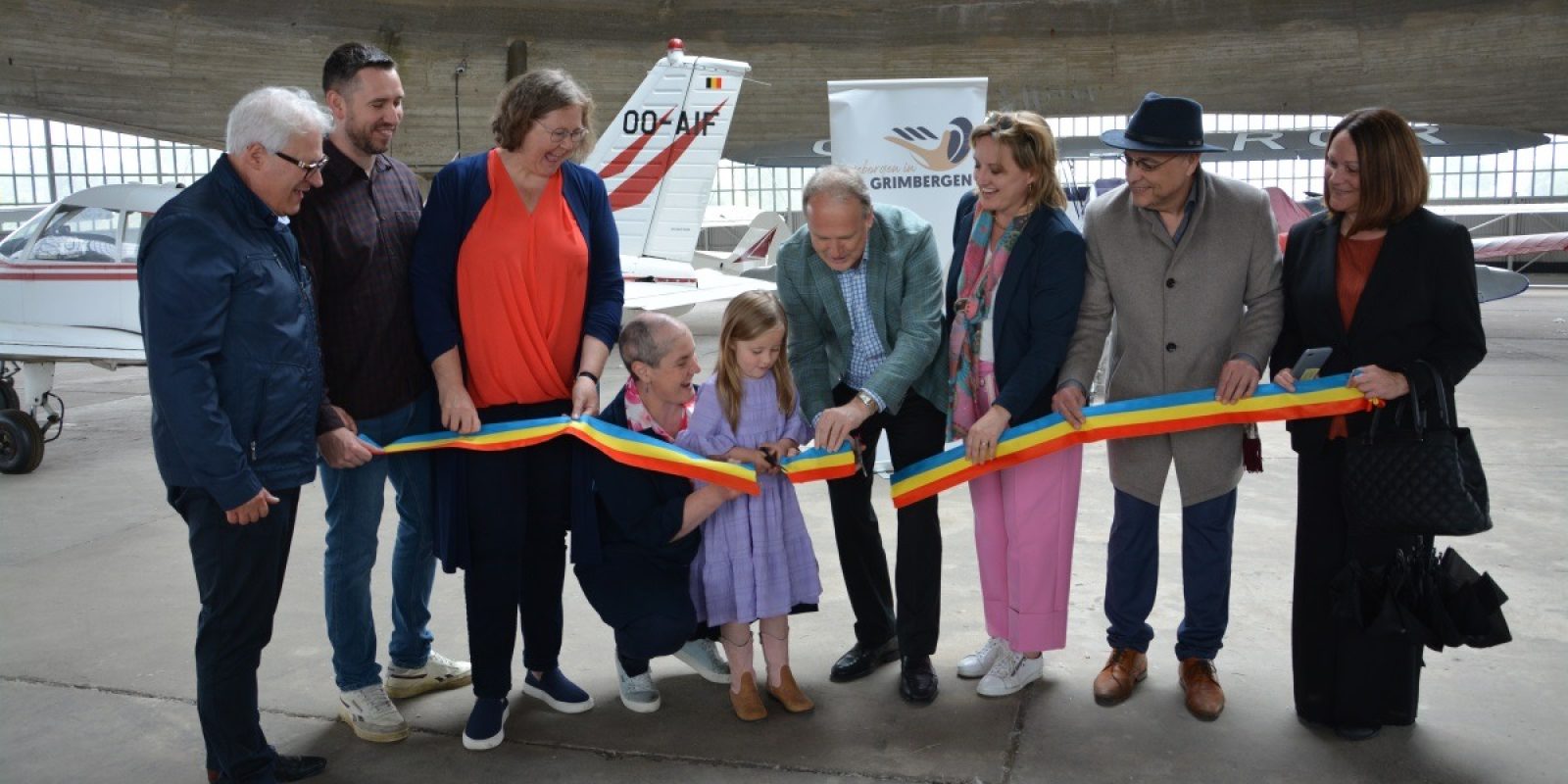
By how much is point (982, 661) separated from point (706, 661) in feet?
2.76

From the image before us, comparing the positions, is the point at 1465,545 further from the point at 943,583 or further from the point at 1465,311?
the point at 1465,311

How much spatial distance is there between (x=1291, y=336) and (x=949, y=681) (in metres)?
1.39

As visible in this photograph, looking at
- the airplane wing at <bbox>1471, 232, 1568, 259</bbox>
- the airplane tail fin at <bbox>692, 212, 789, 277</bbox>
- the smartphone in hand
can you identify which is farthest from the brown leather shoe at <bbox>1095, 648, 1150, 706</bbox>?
the airplane tail fin at <bbox>692, 212, 789, 277</bbox>

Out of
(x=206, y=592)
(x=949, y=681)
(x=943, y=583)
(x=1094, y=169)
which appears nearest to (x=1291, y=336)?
(x=949, y=681)

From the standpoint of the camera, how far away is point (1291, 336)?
308 cm

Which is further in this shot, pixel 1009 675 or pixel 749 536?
pixel 1009 675

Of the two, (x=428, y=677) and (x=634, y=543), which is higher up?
(x=634, y=543)

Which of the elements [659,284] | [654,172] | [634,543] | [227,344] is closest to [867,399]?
[634,543]

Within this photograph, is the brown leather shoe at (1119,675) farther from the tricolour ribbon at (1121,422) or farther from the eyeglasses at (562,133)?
the eyeglasses at (562,133)

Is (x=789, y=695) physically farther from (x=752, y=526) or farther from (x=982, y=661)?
(x=982, y=661)

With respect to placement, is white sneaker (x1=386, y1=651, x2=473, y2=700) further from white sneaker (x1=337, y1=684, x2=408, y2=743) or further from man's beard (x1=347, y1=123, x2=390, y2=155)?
man's beard (x1=347, y1=123, x2=390, y2=155)

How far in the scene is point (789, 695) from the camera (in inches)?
127

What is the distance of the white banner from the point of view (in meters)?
5.90

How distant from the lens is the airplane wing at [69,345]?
7637 millimetres
